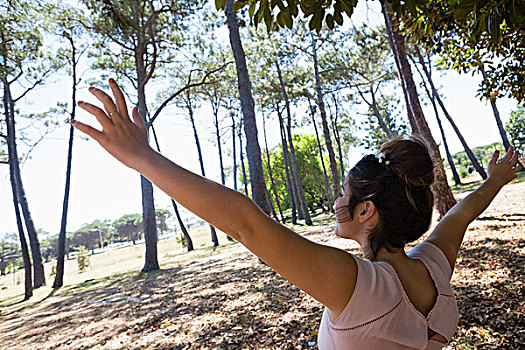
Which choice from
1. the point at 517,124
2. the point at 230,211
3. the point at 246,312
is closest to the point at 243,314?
the point at 246,312

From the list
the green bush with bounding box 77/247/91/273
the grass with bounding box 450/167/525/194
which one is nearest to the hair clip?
the grass with bounding box 450/167/525/194

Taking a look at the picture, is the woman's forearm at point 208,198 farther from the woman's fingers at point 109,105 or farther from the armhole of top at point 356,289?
the armhole of top at point 356,289

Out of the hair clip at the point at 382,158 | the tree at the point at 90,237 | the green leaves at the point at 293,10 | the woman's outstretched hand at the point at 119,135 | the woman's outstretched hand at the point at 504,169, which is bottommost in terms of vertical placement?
the woman's outstretched hand at the point at 504,169

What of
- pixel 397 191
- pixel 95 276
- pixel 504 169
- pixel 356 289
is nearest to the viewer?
pixel 356 289

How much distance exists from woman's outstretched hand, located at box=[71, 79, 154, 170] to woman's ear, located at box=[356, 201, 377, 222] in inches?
33.0

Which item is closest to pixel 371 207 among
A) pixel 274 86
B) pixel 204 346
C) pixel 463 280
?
pixel 204 346

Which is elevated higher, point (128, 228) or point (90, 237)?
point (128, 228)

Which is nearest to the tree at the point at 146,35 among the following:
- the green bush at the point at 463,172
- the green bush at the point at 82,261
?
the green bush at the point at 82,261

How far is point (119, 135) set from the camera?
3.19 feet

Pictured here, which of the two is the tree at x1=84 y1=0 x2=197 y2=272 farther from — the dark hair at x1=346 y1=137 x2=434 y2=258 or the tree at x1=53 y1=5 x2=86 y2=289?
the dark hair at x1=346 y1=137 x2=434 y2=258

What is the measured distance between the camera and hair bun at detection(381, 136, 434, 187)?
134 cm

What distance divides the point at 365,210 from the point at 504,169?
1.15 meters

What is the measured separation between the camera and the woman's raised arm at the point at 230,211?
917mm

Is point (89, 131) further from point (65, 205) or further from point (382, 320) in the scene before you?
point (65, 205)
